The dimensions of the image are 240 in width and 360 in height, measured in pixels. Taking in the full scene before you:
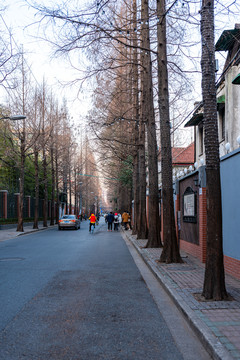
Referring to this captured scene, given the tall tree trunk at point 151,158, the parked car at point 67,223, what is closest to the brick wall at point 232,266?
the tall tree trunk at point 151,158

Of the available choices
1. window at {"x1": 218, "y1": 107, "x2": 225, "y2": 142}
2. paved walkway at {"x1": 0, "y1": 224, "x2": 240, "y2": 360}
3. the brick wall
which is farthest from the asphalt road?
window at {"x1": 218, "y1": 107, "x2": 225, "y2": 142}

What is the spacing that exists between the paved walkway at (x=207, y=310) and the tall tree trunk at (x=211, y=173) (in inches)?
14.4

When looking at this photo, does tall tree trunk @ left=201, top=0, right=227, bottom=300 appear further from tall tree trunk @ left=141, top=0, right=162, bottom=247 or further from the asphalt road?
tall tree trunk @ left=141, top=0, right=162, bottom=247

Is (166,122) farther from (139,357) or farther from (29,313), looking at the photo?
(139,357)

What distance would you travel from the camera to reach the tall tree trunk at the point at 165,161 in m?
10.9

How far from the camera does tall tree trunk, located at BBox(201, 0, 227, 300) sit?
6.31 meters

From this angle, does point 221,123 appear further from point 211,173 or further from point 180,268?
point 211,173

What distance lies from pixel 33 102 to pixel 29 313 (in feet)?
81.5

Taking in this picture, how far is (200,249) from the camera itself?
11398 mm

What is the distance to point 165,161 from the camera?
11.4 m

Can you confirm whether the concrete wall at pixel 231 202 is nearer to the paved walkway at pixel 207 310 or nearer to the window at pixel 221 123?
the paved walkway at pixel 207 310

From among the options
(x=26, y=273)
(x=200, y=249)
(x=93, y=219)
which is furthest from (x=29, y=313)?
(x=93, y=219)

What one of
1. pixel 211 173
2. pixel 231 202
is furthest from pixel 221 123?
pixel 211 173

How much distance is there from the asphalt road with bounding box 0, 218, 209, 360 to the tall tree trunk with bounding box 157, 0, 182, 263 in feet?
5.05
